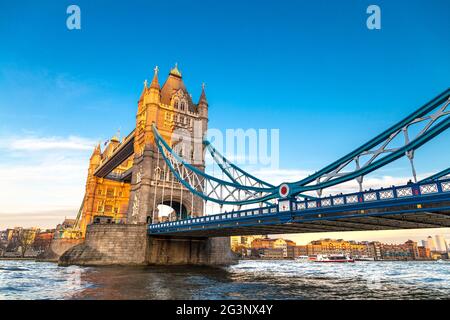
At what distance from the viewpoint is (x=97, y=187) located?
211 feet

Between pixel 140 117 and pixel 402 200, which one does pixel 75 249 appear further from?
pixel 402 200

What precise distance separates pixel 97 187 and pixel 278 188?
5237 cm

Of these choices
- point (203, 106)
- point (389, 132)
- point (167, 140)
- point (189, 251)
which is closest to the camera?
point (389, 132)

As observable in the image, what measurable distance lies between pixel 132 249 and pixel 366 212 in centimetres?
2660

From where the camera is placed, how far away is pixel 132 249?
112 feet

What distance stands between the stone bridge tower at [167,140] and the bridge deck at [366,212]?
54.2ft

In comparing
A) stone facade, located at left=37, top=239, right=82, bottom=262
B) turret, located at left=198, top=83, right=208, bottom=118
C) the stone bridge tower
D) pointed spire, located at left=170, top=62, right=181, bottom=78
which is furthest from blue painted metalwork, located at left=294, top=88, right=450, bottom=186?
stone facade, located at left=37, top=239, right=82, bottom=262

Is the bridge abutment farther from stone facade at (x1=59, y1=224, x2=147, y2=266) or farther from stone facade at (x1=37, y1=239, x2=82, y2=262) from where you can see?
stone facade at (x1=37, y1=239, x2=82, y2=262)

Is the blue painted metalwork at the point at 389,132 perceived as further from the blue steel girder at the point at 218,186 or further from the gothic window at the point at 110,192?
the gothic window at the point at 110,192

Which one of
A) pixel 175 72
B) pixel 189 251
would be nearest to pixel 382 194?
pixel 189 251

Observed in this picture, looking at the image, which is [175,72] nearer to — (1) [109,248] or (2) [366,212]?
(1) [109,248]

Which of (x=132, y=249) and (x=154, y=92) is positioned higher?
(x=154, y=92)
